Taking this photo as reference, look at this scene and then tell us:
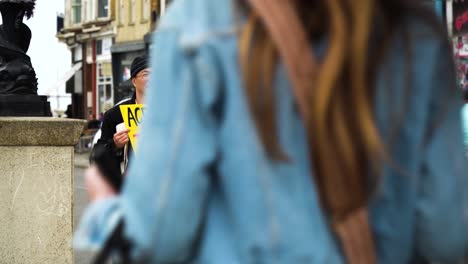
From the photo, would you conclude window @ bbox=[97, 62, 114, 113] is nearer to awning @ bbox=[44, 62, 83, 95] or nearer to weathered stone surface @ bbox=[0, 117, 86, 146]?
awning @ bbox=[44, 62, 83, 95]

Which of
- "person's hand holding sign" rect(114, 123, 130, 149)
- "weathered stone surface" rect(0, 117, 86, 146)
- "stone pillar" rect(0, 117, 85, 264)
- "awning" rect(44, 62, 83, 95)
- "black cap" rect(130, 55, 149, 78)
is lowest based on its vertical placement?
"awning" rect(44, 62, 83, 95)

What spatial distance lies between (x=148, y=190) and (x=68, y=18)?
5886 cm

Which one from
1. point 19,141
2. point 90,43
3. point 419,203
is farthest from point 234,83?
point 90,43

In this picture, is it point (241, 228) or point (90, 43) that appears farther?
point (90, 43)

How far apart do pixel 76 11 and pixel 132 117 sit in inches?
2107

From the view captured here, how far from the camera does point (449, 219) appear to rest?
2061 millimetres

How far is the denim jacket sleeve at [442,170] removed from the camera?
2041mm

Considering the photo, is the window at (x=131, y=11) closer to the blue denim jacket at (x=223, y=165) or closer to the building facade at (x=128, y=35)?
the building facade at (x=128, y=35)

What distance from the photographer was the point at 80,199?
18.3 meters

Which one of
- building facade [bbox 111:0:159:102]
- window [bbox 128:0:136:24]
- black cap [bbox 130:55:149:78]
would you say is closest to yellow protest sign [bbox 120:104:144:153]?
black cap [bbox 130:55:149:78]

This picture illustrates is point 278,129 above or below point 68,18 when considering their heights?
above

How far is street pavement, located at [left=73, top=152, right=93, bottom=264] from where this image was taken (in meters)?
9.17

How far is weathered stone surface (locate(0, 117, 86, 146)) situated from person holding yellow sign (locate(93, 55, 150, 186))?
1.44 feet

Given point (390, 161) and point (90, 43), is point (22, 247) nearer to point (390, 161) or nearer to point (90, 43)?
point (390, 161)
